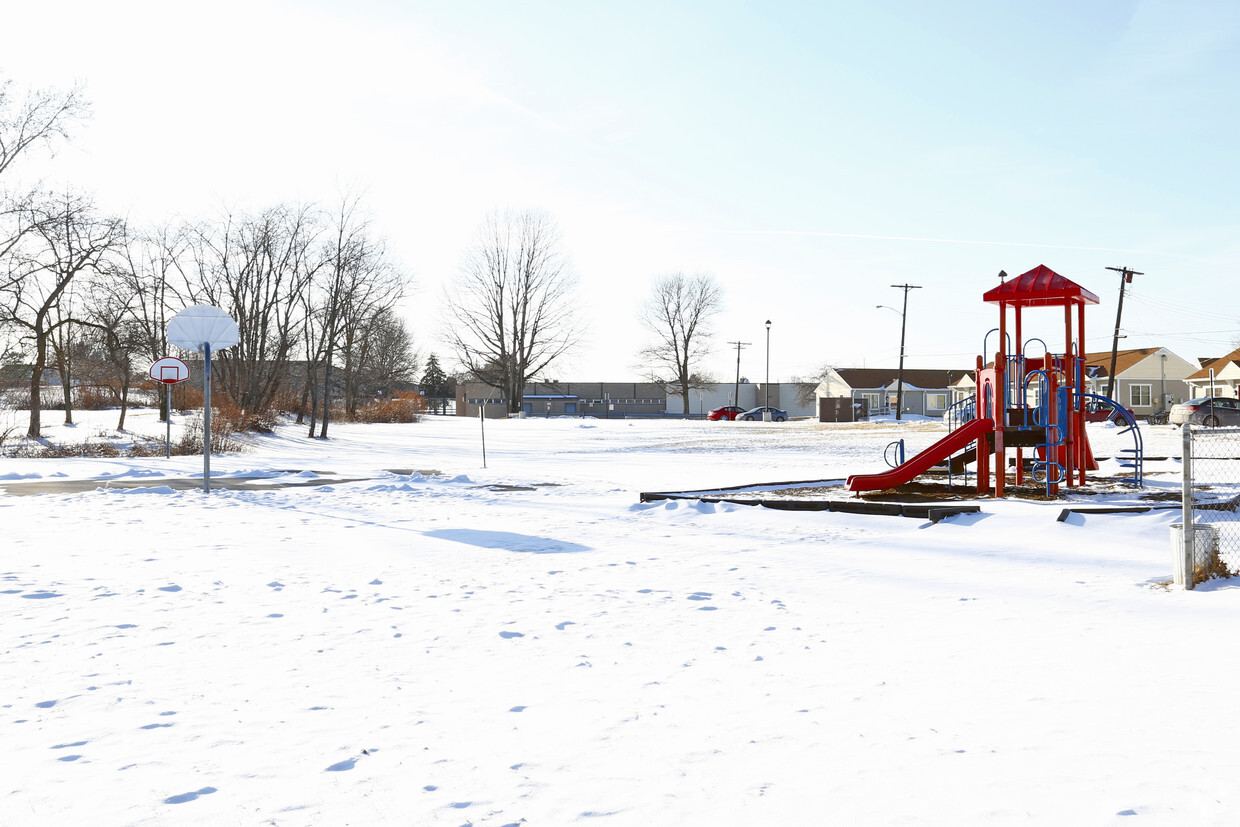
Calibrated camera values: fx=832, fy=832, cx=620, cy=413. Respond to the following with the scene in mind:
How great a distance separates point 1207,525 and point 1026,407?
19.3 ft

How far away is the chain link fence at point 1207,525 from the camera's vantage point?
264 inches

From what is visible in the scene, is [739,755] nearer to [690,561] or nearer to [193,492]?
[690,561]

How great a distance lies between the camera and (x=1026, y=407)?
12641mm

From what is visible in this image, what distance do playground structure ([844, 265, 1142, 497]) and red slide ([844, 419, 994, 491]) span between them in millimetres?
14

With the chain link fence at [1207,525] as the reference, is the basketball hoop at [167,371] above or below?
above

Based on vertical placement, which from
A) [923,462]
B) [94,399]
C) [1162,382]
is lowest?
[923,462]

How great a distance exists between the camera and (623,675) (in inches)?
191

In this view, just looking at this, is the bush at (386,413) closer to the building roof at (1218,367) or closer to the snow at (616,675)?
the snow at (616,675)

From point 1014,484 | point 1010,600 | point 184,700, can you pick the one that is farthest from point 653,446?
point 184,700

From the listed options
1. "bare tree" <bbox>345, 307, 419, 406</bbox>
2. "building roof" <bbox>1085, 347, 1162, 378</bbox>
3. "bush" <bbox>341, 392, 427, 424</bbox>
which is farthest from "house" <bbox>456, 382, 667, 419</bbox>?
"building roof" <bbox>1085, 347, 1162, 378</bbox>

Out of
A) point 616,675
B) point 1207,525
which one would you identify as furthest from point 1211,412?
point 616,675

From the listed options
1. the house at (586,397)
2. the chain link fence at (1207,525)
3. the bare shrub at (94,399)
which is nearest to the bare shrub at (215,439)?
the chain link fence at (1207,525)

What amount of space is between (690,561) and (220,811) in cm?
560

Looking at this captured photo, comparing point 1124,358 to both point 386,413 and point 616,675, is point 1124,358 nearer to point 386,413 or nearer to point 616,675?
point 386,413
